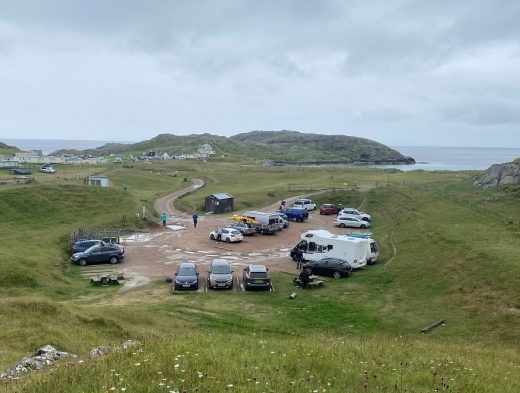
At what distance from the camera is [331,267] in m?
34.7

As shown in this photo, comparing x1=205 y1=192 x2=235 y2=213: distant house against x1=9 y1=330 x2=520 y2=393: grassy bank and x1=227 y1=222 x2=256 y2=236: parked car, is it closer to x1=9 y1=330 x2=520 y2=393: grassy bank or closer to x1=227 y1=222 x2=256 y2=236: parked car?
x1=227 y1=222 x2=256 y2=236: parked car

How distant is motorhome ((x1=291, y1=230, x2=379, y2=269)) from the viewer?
117ft

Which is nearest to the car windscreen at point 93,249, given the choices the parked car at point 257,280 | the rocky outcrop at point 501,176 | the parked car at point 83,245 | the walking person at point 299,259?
the parked car at point 83,245

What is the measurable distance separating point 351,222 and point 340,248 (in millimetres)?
18245

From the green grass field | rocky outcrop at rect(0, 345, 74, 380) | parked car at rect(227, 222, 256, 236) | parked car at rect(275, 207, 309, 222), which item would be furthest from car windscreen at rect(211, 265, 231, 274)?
parked car at rect(275, 207, 309, 222)

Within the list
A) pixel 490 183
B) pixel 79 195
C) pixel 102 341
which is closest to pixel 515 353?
pixel 102 341

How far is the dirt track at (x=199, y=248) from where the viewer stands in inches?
1496

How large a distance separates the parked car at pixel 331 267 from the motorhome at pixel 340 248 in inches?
39.8

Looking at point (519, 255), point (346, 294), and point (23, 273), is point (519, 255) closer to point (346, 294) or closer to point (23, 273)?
point (346, 294)

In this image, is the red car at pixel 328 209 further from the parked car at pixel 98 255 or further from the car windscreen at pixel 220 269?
the car windscreen at pixel 220 269

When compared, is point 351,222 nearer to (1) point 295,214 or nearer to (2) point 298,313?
(1) point 295,214

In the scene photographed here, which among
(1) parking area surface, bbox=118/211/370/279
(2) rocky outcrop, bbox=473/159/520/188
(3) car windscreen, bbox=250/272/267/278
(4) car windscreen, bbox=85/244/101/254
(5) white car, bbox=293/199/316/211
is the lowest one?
(1) parking area surface, bbox=118/211/370/279

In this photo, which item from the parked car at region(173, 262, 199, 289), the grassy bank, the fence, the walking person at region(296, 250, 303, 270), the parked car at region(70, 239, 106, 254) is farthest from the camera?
the fence

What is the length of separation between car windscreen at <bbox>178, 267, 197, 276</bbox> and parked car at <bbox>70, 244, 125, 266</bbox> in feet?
28.6
